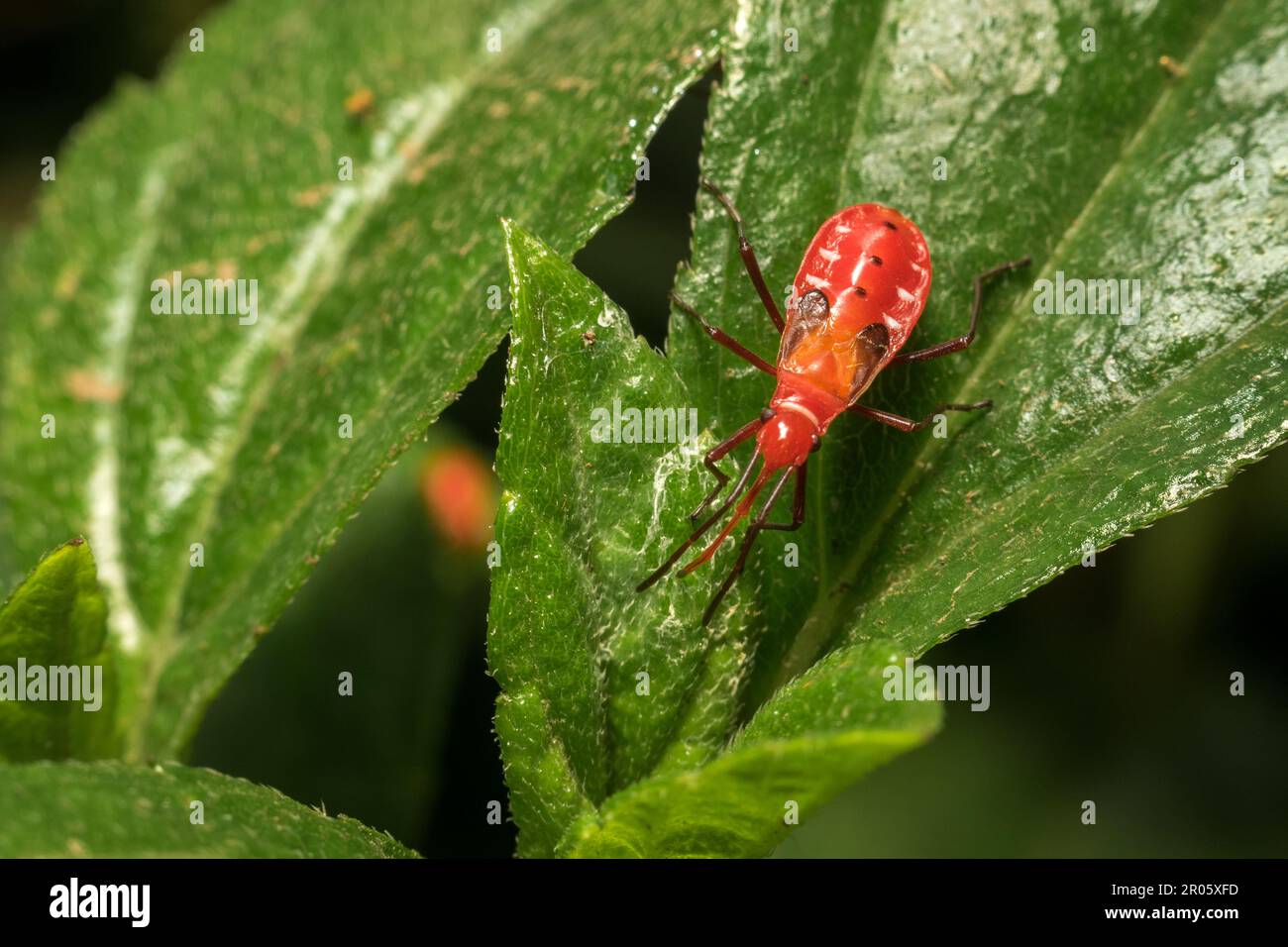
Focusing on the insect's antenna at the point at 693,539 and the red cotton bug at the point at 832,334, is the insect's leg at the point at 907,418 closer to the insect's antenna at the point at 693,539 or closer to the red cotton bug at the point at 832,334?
the red cotton bug at the point at 832,334

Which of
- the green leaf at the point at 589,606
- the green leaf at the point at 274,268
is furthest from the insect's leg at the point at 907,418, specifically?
the green leaf at the point at 274,268

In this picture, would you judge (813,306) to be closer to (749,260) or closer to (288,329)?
(749,260)

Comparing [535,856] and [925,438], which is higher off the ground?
[925,438]

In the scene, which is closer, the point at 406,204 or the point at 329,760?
the point at 406,204

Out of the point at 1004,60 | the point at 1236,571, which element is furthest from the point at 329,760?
the point at 1236,571

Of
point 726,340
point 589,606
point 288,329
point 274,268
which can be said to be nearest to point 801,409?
point 726,340
